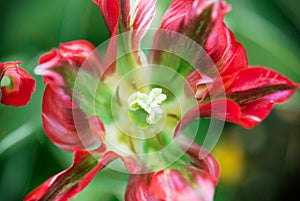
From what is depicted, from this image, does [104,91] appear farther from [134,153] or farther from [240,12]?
[240,12]

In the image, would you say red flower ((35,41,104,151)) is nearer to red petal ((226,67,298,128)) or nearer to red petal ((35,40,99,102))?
red petal ((35,40,99,102))

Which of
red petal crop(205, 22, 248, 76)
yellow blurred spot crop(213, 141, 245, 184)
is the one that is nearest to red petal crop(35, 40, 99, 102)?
red petal crop(205, 22, 248, 76)

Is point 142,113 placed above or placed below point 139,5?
below

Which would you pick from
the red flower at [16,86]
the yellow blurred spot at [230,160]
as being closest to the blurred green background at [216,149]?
the yellow blurred spot at [230,160]

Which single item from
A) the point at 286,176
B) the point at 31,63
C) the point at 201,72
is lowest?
the point at 286,176

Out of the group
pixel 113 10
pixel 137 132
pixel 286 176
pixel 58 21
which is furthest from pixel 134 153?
pixel 286 176
